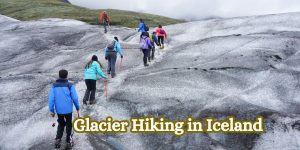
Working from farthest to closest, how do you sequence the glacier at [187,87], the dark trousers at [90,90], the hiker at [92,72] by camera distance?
the dark trousers at [90,90] < the hiker at [92,72] < the glacier at [187,87]

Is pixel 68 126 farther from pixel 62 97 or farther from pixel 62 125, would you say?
pixel 62 97

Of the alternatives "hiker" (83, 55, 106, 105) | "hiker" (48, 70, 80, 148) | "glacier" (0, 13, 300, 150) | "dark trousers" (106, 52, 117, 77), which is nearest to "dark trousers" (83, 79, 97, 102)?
"hiker" (83, 55, 106, 105)

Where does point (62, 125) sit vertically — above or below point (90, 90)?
below

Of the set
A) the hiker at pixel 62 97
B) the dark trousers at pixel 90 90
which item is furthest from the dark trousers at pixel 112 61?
the hiker at pixel 62 97

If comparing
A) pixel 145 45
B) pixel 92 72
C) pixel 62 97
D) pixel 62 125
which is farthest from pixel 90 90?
pixel 145 45

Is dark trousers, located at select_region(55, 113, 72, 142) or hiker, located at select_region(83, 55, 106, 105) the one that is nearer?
dark trousers, located at select_region(55, 113, 72, 142)

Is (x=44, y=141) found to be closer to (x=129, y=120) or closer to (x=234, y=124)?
(x=129, y=120)

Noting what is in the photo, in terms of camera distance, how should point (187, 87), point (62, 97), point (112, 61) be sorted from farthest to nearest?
point (112, 61)
point (187, 87)
point (62, 97)

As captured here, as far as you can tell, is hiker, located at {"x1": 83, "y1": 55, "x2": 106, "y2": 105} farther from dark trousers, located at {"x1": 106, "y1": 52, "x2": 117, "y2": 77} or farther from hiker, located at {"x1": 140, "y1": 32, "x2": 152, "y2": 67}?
hiker, located at {"x1": 140, "y1": 32, "x2": 152, "y2": 67}

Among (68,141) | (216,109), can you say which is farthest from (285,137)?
(68,141)

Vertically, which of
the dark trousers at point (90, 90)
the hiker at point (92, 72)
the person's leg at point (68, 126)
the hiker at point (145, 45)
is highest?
the hiker at point (145, 45)

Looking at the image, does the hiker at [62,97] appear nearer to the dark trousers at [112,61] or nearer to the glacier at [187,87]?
the glacier at [187,87]
